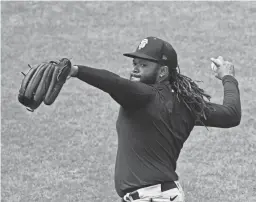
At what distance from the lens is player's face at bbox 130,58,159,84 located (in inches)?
233

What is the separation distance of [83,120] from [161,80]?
8402mm

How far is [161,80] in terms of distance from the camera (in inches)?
237

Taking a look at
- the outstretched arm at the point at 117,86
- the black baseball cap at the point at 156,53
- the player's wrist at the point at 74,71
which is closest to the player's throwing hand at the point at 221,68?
the black baseball cap at the point at 156,53

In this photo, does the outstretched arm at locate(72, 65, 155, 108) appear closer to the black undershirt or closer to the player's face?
the black undershirt

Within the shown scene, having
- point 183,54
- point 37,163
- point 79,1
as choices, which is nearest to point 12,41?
point 79,1

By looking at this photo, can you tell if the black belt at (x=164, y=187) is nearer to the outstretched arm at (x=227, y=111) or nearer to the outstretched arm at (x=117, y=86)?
the outstretched arm at (x=227, y=111)

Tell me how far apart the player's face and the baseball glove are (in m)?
1.05

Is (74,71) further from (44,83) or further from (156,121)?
(156,121)

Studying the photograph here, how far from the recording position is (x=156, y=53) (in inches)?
234

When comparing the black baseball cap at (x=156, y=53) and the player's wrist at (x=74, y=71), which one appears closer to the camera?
the player's wrist at (x=74, y=71)

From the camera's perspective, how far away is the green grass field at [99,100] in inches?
452

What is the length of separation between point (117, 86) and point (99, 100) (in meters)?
10.1

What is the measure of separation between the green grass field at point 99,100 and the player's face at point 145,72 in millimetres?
5271

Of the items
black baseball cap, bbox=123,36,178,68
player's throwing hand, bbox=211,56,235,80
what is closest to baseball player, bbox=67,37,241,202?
black baseball cap, bbox=123,36,178,68
